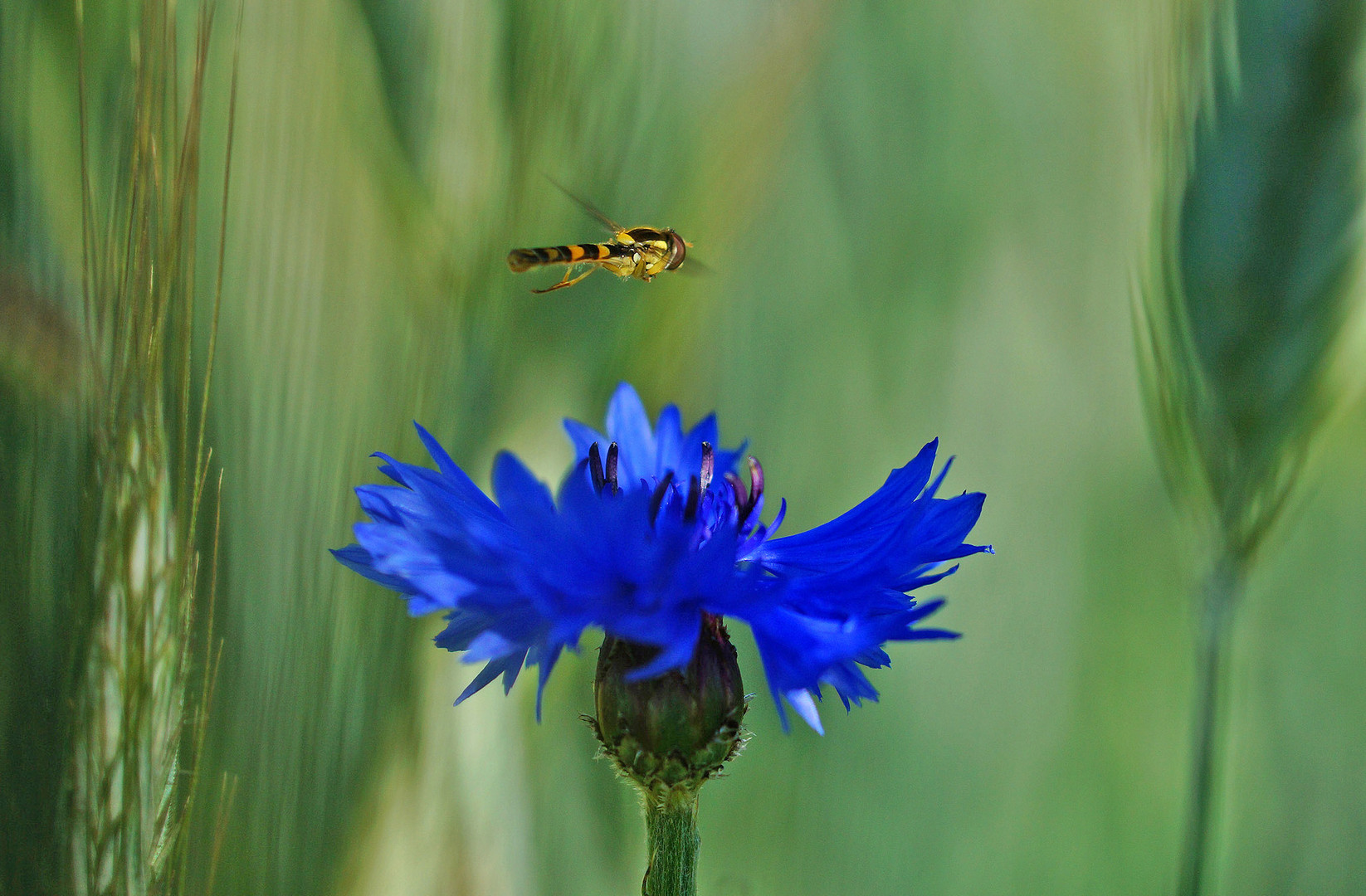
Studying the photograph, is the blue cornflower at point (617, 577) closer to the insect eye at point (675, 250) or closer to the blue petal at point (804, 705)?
the blue petal at point (804, 705)

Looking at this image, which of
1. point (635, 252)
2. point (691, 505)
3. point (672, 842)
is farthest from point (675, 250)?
point (672, 842)

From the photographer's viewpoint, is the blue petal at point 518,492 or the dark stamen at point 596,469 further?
the dark stamen at point 596,469

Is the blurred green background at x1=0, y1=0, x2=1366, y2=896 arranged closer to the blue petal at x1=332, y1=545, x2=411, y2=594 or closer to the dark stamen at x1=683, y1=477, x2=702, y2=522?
the blue petal at x1=332, y1=545, x2=411, y2=594

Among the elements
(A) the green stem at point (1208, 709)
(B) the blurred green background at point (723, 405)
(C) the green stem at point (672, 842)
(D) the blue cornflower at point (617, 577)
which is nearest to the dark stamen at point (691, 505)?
(D) the blue cornflower at point (617, 577)

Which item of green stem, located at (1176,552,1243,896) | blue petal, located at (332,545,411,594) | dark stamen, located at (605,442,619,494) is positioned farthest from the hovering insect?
green stem, located at (1176,552,1243,896)

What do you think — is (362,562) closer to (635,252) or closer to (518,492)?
(518,492)

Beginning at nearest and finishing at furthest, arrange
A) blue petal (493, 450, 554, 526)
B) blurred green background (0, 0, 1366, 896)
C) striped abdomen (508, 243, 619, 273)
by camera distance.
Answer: blue petal (493, 450, 554, 526)
striped abdomen (508, 243, 619, 273)
blurred green background (0, 0, 1366, 896)
